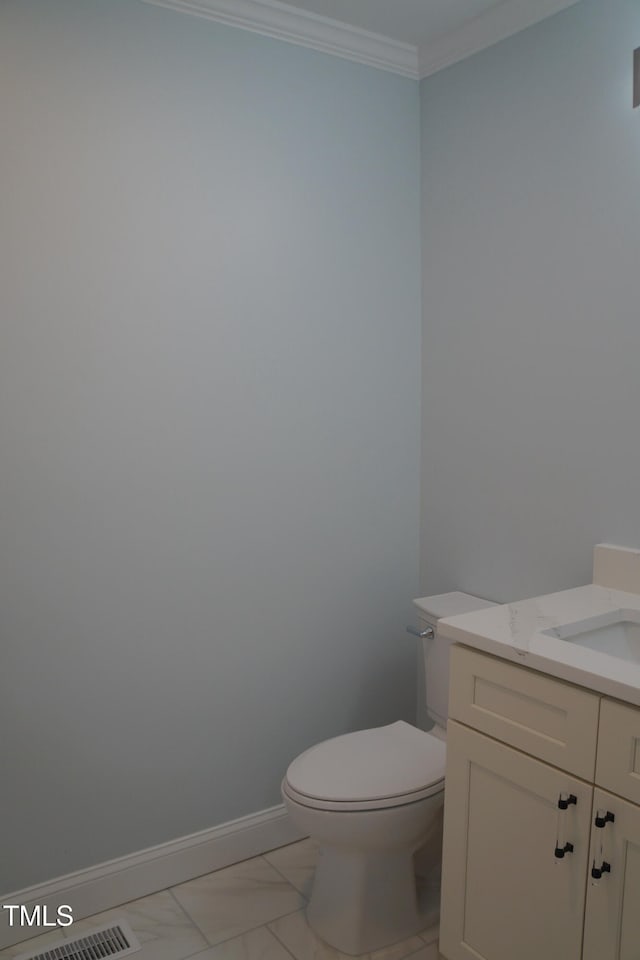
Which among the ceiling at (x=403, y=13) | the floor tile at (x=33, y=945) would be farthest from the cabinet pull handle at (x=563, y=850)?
the ceiling at (x=403, y=13)

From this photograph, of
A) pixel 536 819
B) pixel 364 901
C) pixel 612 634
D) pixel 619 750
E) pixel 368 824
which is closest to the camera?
pixel 619 750

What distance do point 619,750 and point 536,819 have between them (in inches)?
10.1

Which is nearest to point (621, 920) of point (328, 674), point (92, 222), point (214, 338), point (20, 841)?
point (328, 674)

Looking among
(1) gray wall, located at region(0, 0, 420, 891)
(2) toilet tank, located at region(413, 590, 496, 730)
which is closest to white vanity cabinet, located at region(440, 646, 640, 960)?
(2) toilet tank, located at region(413, 590, 496, 730)

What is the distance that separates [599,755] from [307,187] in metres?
1.67

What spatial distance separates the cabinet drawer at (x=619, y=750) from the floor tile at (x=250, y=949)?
3.34ft

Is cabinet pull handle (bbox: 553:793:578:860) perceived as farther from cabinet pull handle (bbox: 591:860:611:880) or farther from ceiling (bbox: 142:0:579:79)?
ceiling (bbox: 142:0:579:79)

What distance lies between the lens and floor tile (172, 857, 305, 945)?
2.02 m

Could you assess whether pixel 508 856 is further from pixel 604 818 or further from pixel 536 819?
pixel 604 818

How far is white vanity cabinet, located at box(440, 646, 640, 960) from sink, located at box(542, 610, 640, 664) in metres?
0.23

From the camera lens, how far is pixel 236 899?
2.12 metres

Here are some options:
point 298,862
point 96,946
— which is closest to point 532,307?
point 298,862

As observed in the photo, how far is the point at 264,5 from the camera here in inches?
81.4

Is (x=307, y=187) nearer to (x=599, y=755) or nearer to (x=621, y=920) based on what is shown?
(x=599, y=755)
